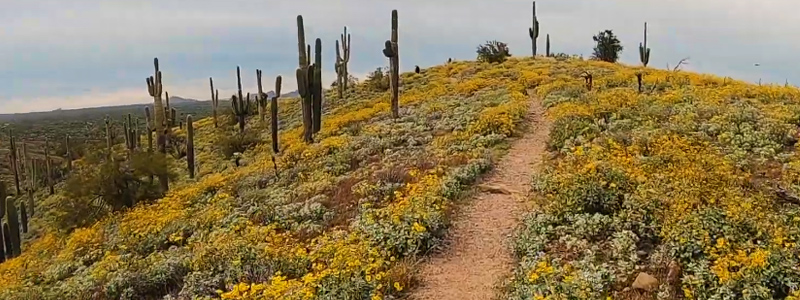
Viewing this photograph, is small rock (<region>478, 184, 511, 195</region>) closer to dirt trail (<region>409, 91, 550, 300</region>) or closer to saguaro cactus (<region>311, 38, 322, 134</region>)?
dirt trail (<region>409, 91, 550, 300</region>)

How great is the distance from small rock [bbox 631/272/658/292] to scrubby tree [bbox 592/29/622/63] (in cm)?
3461

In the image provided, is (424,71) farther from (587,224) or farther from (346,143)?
(587,224)

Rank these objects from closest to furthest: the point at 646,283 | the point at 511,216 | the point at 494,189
→ the point at 646,283, the point at 511,216, the point at 494,189

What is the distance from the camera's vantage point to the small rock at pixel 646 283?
6656mm

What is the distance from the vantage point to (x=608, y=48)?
39.3 m

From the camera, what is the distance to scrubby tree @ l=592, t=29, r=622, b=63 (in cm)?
3925

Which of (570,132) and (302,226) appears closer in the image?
(302,226)

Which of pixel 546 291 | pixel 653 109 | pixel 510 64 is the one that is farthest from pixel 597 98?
pixel 510 64

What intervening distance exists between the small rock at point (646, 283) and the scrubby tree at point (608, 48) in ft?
114

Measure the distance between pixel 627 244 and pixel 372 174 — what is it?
6.13 m

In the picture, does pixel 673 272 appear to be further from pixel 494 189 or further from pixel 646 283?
pixel 494 189

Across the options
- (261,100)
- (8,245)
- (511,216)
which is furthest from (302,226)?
(261,100)

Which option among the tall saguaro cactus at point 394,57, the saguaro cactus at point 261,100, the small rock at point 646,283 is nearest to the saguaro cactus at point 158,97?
the saguaro cactus at point 261,100

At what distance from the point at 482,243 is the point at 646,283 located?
248 cm
